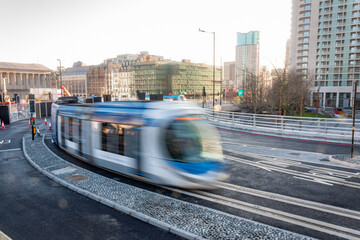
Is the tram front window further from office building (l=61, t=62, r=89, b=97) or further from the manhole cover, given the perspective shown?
office building (l=61, t=62, r=89, b=97)

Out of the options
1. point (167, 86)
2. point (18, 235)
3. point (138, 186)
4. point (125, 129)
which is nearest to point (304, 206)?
point (138, 186)

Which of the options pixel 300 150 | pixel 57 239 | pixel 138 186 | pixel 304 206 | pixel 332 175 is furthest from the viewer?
pixel 300 150

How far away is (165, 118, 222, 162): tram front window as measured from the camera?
27.2ft

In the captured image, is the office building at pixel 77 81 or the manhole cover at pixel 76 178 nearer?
the manhole cover at pixel 76 178

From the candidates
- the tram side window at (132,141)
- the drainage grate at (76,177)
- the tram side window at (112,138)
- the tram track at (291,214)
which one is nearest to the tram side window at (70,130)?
the drainage grate at (76,177)

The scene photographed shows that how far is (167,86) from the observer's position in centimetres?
12519

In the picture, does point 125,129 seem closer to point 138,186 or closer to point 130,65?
point 138,186

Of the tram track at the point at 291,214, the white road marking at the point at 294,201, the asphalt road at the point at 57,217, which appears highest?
the white road marking at the point at 294,201

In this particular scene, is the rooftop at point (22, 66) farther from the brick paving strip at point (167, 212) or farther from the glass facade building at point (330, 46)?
the brick paving strip at point (167, 212)

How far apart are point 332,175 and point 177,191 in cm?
666

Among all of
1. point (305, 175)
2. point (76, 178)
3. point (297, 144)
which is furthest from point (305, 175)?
point (76, 178)

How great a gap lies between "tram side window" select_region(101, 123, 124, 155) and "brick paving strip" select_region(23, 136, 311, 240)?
1.20 meters

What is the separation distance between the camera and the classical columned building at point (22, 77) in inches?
5000

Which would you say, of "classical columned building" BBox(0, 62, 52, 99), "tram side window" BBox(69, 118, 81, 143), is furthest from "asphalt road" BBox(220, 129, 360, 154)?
"classical columned building" BBox(0, 62, 52, 99)
